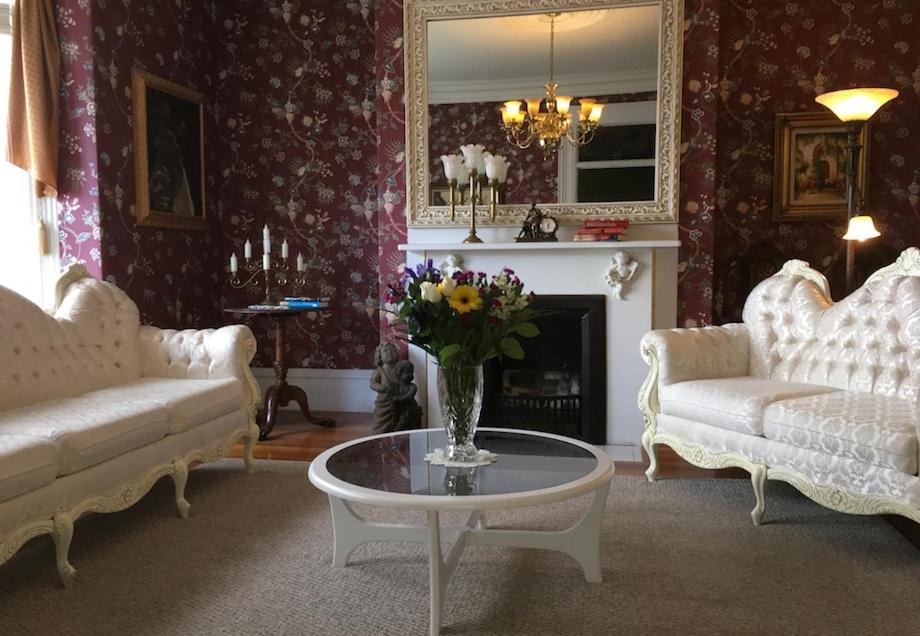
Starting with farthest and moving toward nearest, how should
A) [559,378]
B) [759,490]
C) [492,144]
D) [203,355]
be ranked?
1. [559,378]
2. [492,144]
3. [203,355]
4. [759,490]

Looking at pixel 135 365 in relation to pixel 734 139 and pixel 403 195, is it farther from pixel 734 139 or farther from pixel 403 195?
pixel 734 139

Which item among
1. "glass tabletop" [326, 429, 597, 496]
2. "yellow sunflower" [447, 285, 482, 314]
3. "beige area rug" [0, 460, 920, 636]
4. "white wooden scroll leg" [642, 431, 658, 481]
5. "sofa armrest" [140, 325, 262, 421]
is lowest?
"beige area rug" [0, 460, 920, 636]

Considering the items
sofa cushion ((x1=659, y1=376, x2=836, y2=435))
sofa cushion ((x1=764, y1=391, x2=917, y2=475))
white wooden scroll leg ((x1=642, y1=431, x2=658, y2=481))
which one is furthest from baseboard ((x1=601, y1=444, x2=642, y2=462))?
sofa cushion ((x1=764, y1=391, x2=917, y2=475))

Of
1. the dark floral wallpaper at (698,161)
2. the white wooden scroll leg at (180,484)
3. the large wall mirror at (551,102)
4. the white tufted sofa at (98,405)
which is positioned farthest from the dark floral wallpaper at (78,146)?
the dark floral wallpaper at (698,161)

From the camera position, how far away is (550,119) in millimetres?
4105

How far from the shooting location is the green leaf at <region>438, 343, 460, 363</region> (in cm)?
206

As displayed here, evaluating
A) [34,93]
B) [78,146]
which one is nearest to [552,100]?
[78,146]

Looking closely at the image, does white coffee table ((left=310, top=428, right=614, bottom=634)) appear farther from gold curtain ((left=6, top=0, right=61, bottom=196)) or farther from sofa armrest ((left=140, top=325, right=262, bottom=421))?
gold curtain ((left=6, top=0, right=61, bottom=196))

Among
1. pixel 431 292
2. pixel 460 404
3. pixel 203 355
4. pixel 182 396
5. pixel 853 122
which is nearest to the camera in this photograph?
pixel 431 292

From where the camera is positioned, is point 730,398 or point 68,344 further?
point 68,344

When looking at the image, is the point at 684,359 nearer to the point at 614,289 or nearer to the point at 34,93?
the point at 614,289

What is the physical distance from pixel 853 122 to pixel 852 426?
2.19 meters

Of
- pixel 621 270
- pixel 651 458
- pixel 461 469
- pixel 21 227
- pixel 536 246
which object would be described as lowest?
pixel 651 458

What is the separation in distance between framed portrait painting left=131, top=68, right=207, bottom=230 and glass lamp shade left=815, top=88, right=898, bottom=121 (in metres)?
3.76
